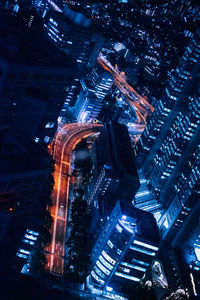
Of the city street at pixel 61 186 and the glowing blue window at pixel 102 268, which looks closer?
the glowing blue window at pixel 102 268

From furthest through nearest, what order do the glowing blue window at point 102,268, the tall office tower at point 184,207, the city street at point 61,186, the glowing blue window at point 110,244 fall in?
the tall office tower at point 184,207 < the city street at point 61,186 < the glowing blue window at point 102,268 < the glowing blue window at point 110,244

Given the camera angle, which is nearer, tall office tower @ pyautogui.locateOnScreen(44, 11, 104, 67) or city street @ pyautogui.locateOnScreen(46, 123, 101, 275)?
city street @ pyautogui.locateOnScreen(46, 123, 101, 275)

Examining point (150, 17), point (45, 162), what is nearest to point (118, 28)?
point (150, 17)

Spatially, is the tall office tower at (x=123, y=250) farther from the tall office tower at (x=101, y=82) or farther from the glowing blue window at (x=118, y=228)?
the tall office tower at (x=101, y=82)

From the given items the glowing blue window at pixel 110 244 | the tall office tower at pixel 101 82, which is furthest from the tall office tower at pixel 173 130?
the glowing blue window at pixel 110 244

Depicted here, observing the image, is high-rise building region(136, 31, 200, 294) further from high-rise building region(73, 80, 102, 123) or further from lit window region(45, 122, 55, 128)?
lit window region(45, 122, 55, 128)

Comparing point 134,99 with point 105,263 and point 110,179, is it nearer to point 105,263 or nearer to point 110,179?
point 110,179

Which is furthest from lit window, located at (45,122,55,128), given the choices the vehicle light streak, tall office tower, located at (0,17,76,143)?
the vehicle light streak

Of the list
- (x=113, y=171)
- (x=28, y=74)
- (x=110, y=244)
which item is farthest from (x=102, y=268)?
(x=28, y=74)
